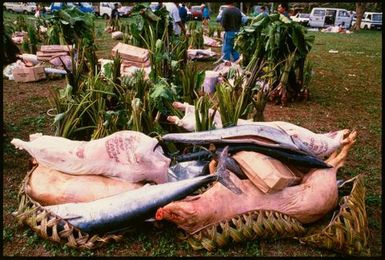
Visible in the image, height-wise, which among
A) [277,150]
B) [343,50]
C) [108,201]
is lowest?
[343,50]

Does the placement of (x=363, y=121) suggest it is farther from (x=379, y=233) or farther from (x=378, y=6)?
(x=378, y=6)

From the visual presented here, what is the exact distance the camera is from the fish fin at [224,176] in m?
2.47


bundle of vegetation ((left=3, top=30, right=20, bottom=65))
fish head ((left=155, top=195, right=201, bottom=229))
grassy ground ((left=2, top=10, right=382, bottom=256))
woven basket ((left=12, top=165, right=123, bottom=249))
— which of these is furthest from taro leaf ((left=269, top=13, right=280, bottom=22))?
woven basket ((left=12, top=165, right=123, bottom=249))

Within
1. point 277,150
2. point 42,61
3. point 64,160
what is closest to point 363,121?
point 277,150

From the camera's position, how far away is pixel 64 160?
2768 millimetres

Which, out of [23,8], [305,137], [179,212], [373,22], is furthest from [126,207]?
[373,22]

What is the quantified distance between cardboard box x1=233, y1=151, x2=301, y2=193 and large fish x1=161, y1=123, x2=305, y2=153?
0.11 meters

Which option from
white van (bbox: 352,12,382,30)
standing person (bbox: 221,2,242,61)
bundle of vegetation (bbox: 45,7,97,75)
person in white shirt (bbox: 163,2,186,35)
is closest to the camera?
bundle of vegetation (bbox: 45,7,97,75)

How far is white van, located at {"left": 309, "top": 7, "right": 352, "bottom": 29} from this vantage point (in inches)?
1029

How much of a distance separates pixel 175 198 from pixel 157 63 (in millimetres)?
2429

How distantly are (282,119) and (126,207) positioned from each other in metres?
3.21

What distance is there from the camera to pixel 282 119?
5203 millimetres

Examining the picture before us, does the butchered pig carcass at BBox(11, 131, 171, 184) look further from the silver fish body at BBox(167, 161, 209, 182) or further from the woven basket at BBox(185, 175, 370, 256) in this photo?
the woven basket at BBox(185, 175, 370, 256)

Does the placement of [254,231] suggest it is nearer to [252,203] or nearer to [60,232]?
[252,203]
